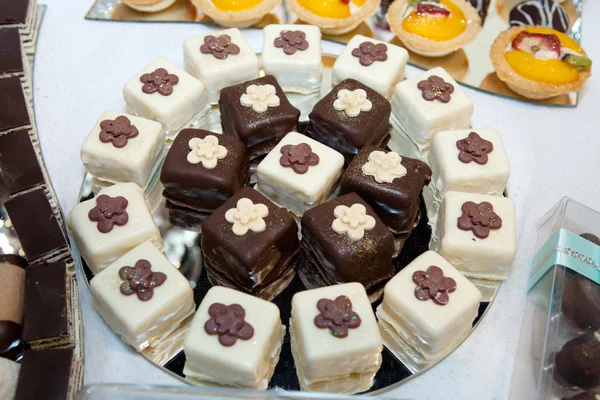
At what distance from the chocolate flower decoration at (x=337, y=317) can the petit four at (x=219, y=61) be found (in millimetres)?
1584

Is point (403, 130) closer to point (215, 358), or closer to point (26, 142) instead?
point (215, 358)

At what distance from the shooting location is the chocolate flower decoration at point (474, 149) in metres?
2.90

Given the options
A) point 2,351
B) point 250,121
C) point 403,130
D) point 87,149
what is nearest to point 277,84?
point 250,121

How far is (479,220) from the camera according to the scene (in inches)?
105

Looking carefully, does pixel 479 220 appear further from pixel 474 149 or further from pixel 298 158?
pixel 298 158

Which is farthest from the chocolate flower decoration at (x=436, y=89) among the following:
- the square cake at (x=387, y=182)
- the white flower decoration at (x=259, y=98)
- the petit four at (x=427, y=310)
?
the petit four at (x=427, y=310)

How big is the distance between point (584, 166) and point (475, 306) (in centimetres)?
154

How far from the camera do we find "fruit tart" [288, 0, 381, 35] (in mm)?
3832

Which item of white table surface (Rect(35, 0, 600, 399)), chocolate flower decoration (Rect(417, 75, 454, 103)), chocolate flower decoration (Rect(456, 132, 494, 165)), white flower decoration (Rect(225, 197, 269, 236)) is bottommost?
white table surface (Rect(35, 0, 600, 399))

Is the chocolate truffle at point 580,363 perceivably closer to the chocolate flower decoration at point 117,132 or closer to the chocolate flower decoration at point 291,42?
the chocolate flower decoration at point 291,42

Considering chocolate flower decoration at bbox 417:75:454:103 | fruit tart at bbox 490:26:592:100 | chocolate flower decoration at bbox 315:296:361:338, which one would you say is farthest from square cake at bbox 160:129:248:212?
fruit tart at bbox 490:26:592:100

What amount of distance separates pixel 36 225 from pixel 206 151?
2.87ft

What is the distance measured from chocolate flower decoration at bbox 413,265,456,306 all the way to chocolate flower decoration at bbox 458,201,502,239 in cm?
31

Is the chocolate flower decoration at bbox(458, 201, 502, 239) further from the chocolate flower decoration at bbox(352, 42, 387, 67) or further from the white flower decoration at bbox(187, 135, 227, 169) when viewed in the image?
the white flower decoration at bbox(187, 135, 227, 169)
